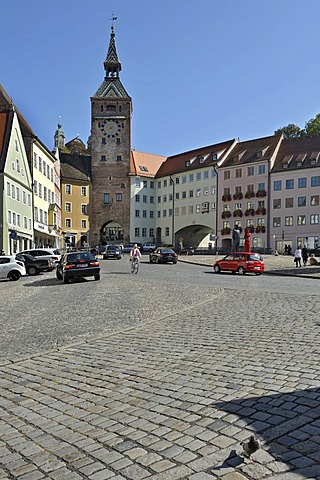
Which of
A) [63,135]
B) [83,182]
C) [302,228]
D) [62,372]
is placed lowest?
[62,372]

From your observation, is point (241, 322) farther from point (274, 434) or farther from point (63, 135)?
point (63, 135)

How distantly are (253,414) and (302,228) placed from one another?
62884mm

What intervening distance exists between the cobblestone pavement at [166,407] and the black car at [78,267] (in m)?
14.5

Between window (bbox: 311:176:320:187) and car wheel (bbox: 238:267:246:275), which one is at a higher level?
window (bbox: 311:176:320:187)

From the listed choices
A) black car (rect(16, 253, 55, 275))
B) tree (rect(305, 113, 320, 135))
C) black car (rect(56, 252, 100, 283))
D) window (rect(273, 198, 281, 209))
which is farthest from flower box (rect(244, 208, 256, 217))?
black car (rect(56, 252, 100, 283))

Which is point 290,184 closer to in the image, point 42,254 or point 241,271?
point 241,271

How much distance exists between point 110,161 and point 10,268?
204 feet

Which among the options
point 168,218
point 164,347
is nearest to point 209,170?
point 168,218

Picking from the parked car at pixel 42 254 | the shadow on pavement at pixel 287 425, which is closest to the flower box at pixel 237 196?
the parked car at pixel 42 254

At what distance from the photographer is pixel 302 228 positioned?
212ft

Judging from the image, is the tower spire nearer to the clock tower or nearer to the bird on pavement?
the clock tower

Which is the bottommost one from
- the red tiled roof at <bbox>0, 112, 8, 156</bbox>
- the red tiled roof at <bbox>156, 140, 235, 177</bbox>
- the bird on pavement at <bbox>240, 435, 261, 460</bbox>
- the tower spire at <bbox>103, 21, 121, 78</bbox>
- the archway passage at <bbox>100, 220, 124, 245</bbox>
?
the bird on pavement at <bbox>240, 435, 261, 460</bbox>

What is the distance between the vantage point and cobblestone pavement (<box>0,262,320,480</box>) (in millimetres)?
3639

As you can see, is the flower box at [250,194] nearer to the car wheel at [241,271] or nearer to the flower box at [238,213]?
the flower box at [238,213]
